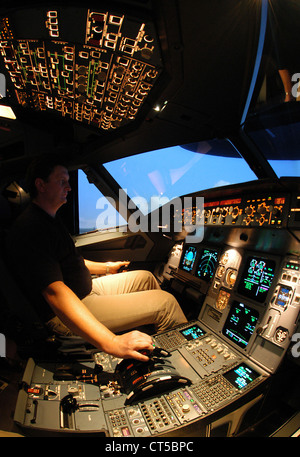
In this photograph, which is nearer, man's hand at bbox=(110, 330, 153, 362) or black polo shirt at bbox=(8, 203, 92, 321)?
man's hand at bbox=(110, 330, 153, 362)

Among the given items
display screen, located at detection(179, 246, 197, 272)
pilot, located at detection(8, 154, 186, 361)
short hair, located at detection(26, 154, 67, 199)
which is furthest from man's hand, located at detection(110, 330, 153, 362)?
display screen, located at detection(179, 246, 197, 272)

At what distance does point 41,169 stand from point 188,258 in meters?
1.58

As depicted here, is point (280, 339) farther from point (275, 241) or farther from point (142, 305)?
point (142, 305)

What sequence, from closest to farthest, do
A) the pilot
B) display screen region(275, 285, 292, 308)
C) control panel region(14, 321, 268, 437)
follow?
control panel region(14, 321, 268, 437) < the pilot < display screen region(275, 285, 292, 308)

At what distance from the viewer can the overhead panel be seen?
4.22 ft

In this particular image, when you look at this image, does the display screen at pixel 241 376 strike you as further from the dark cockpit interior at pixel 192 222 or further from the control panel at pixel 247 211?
the control panel at pixel 247 211

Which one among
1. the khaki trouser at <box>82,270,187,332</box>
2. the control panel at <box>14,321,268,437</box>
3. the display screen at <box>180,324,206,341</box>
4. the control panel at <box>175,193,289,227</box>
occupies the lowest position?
the control panel at <box>14,321,268,437</box>

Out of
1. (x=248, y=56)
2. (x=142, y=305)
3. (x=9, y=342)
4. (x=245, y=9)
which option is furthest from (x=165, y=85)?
(x=9, y=342)

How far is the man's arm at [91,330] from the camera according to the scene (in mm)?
1092

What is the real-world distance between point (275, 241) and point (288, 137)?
133 centimetres

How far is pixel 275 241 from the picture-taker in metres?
1.55

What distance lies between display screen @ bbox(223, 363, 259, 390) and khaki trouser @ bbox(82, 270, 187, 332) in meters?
0.52

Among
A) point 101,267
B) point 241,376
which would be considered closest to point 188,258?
point 101,267

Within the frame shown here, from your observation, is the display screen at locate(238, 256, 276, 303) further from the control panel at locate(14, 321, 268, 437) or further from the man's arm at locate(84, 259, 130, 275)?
the man's arm at locate(84, 259, 130, 275)
